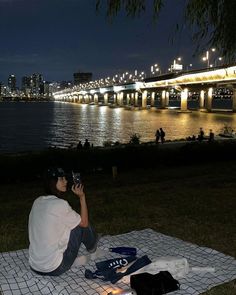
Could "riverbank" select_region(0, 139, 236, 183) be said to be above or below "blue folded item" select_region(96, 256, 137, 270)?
below

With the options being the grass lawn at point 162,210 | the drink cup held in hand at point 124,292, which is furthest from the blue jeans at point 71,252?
the grass lawn at point 162,210

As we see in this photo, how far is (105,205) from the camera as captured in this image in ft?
34.8

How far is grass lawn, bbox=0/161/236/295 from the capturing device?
7.86 metres

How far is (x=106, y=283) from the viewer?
5.70m

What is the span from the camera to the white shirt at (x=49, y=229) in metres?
5.37

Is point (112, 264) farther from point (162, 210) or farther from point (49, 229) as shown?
point (162, 210)

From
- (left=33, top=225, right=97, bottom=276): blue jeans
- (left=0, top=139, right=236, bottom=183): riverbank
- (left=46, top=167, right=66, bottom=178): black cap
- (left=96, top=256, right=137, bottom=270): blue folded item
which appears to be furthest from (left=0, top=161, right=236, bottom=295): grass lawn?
(left=46, top=167, right=66, bottom=178): black cap

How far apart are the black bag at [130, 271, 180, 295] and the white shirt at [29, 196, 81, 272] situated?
1065 millimetres

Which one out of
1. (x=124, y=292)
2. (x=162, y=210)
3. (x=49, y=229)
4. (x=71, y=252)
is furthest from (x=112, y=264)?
(x=162, y=210)

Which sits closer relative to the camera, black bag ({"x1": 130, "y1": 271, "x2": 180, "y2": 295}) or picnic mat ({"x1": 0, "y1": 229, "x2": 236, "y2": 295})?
black bag ({"x1": 130, "y1": 271, "x2": 180, "y2": 295})

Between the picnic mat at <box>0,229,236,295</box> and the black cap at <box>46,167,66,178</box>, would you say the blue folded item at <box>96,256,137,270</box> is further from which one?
the black cap at <box>46,167,66,178</box>

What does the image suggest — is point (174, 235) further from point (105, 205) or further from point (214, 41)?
point (214, 41)

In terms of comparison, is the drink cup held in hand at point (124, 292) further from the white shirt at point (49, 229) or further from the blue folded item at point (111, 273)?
the white shirt at point (49, 229)

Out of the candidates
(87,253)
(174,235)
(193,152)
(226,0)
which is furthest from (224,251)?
(193,152)
